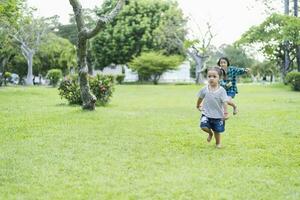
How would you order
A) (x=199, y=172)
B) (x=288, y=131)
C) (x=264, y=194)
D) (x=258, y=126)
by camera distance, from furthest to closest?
1. (x=258, y=126)
2. (x=288, y=131)
3. (x=199, y=172)
4. (x=264, y=194)

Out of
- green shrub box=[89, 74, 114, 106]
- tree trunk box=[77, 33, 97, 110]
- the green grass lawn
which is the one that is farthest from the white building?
the green grass lawn

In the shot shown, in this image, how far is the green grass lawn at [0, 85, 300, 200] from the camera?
5051 millimetres

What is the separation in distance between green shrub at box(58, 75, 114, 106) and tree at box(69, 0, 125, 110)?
3.11 meters

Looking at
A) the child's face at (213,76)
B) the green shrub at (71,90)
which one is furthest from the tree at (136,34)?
the child's face at (213,76)

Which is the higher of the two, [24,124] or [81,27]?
[81,27]

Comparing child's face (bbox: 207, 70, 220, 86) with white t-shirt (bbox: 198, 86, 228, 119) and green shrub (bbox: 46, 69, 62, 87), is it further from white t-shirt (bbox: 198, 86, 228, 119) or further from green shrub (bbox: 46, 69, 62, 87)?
green shrub (bbox: 46, 69, 62, 87)

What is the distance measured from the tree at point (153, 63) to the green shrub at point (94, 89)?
95.8ft

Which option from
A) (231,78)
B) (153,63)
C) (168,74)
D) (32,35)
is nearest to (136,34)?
(153,63)

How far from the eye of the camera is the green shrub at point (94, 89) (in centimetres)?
1625

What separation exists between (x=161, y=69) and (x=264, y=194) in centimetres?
4234

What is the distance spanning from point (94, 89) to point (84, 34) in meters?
4.21

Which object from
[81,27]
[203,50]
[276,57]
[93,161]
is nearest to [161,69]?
[203,50]

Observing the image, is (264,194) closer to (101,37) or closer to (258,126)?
(258,126)

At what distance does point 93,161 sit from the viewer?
6.44 meters
